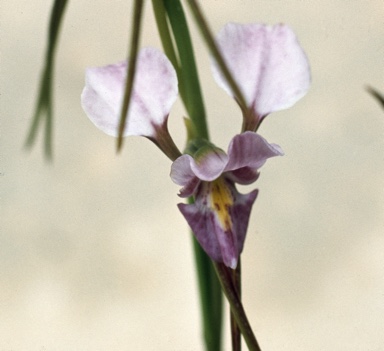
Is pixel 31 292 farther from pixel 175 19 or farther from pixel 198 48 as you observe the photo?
pixel 175 19

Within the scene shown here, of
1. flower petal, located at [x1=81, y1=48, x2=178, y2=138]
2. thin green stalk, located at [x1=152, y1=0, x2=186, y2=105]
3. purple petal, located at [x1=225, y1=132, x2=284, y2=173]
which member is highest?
thin green stalk, located at [x1=152, y1=0, x2=186, y2=105]

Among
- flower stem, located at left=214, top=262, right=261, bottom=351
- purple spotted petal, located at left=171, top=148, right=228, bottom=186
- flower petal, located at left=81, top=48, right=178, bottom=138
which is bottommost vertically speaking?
flower stem, located at left=214, top=262, right=261, bottom=351

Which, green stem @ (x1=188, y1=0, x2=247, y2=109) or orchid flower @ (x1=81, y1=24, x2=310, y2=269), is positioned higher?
green stem @ (x1=188, y1=0, x2=247, y2=109)

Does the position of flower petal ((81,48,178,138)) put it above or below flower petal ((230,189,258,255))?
above

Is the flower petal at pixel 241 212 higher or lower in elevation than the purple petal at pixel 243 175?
lower

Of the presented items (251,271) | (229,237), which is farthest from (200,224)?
(251,271)
